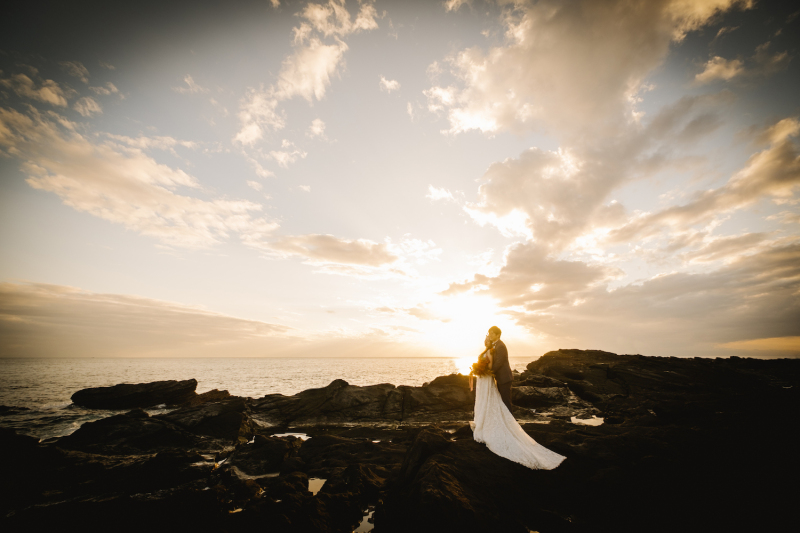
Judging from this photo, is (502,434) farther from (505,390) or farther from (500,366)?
(500,366)

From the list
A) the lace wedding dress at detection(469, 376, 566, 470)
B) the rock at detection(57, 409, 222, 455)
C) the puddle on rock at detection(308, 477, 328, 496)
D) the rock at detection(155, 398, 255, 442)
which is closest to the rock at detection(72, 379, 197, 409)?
the rock at detection(155, 398, 255, 442)

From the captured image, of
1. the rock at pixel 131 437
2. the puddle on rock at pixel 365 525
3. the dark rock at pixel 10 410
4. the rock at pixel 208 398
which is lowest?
the dark rock at pixel 10 410

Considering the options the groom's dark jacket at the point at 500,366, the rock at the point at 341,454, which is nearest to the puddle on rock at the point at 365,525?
the rock at the point at 341,454

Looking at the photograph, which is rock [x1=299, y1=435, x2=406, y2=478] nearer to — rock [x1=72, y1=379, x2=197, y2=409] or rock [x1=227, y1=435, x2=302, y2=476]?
rock [x1=227, y1=435, x2=302, y2=476]

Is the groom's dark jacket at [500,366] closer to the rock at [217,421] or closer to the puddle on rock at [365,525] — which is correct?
the puddle on rock at [365,525]

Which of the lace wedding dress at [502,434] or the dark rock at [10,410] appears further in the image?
the dark rock at [10,410]

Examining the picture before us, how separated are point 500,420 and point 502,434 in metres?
0.35

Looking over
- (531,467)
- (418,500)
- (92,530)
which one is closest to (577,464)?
(531,467)

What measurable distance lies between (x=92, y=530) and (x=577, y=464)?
12609 mm

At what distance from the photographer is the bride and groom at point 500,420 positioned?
7656 millimetres

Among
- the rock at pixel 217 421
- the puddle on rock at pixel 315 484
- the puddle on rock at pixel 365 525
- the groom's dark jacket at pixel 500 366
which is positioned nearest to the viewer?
the puddle on rock at pixel 365 525

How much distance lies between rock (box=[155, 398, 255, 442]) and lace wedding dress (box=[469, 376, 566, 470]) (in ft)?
53.2

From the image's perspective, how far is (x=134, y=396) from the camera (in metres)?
27.9

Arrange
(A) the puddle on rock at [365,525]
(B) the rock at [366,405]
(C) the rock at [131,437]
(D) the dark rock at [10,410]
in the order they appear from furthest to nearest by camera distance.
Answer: (D) the dark rock at [10,410] < (B) the rock at [366,405] < (C) the rock at [131,437] < (A) the puddle on rock at [365,525]
